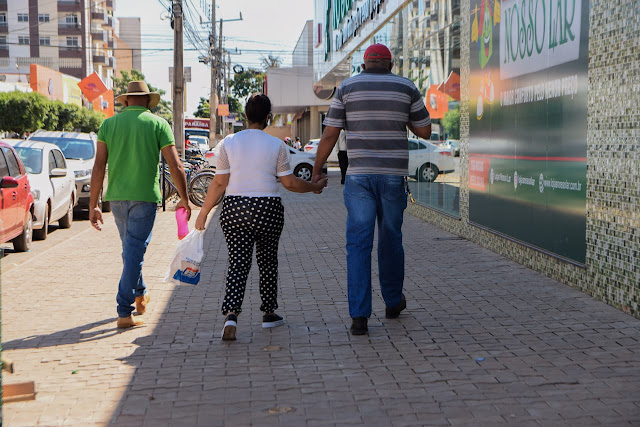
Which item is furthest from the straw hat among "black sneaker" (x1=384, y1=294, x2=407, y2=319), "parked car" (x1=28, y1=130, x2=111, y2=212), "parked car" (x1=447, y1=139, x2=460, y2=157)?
"parked car" (x1=28, y1=130, x2=111, y2=212)

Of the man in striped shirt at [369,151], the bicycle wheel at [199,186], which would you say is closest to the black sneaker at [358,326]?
the man in striped shirt at [369,151]

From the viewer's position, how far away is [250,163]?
18.6 feet

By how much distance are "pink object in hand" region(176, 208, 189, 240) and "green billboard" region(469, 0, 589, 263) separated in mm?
3432

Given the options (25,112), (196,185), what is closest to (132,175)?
(196,185)

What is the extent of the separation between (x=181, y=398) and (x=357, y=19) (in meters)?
17.9

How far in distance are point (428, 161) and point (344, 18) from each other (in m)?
11.4

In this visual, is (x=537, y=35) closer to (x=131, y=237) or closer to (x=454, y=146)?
(x=454, y=146)

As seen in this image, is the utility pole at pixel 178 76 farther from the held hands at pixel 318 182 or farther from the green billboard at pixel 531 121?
the held hands at pixel 318 182

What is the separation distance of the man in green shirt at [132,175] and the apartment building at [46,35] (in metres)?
89.8

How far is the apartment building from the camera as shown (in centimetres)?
9231

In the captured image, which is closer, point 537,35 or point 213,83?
point 537,35

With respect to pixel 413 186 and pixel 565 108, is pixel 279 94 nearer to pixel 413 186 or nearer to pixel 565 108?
pixel 413 186

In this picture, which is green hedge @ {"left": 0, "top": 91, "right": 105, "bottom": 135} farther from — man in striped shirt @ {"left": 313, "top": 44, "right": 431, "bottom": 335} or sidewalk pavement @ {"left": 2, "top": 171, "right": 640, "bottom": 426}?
man in striped shirt @ {"left": 313, "top": 44, "right": 431, "bottom": 335}

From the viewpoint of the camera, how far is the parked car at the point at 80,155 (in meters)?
16.2
